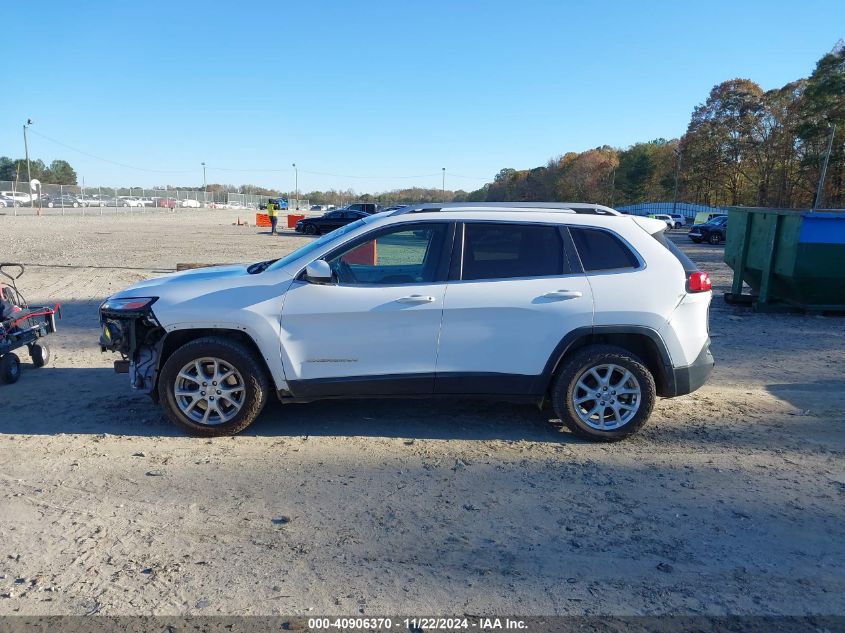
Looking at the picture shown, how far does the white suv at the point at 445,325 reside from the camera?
484 cm

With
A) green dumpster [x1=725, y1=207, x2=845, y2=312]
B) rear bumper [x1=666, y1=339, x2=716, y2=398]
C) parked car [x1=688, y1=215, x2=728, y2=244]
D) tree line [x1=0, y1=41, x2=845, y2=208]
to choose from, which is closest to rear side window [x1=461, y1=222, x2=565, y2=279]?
rear bumper [x1=666, y1=339, x2=716, y2=398]

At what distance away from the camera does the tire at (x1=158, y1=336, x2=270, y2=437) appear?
15.9 feet

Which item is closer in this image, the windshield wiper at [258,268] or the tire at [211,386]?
the tire at [211,386]

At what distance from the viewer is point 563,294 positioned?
4895 millimetres

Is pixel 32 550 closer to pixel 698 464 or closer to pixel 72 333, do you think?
pixel 698 464

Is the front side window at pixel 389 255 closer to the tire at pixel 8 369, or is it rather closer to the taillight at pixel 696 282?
the taillight at pixel 696 282

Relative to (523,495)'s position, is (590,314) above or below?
above

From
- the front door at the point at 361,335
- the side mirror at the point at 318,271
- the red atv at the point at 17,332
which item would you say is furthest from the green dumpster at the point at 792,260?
the red atv at the point at 17,332

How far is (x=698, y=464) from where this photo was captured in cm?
462

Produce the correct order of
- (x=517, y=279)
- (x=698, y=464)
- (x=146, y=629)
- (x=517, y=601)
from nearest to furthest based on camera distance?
1. (x=146, y=629)
2. (x=517, y=601)
3. (x=698, y=464)
4. (x=517, y=279)

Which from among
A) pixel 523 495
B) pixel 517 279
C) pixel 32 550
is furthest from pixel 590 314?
pixel 32 550

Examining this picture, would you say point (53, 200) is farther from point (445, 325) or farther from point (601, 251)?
point (601, 251)

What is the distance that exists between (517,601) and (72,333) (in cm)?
763

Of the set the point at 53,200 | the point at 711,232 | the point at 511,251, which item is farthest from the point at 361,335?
the point at 53,200
